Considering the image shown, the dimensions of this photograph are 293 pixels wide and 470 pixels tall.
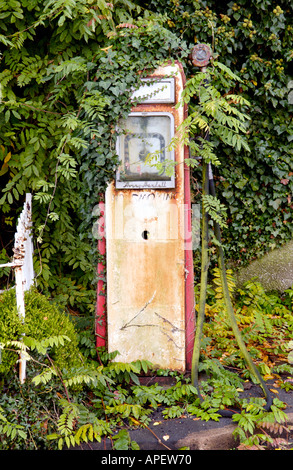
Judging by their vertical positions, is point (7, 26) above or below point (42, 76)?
above

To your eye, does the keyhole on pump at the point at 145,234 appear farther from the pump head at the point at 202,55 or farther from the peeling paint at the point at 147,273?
the pump head at the point at 202,55

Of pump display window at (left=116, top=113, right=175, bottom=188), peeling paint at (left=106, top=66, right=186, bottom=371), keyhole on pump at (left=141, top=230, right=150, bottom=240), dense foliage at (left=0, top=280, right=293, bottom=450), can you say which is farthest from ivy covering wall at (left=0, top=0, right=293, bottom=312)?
dense foliage at (left=0, top=280, right=293, bottom=450)

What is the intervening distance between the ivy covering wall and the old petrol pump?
0.15m

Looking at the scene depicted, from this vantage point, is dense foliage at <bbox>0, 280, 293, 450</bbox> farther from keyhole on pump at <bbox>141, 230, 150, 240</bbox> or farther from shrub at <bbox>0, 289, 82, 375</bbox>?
keyhole on pump at <bbox>141, 230, 150, 240</bbox>

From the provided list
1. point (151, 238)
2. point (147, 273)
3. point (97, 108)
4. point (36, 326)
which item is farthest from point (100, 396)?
point (97, 108)

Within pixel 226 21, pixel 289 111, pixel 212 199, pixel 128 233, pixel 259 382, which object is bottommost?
pixel 259 382

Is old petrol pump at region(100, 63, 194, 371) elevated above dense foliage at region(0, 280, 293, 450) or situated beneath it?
elevated above

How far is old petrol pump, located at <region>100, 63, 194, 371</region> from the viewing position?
10.6 feet

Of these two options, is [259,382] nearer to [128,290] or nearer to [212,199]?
[128,290]

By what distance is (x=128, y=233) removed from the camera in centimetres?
335

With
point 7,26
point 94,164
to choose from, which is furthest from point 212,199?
point 7,26

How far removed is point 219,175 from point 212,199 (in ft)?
6.82
